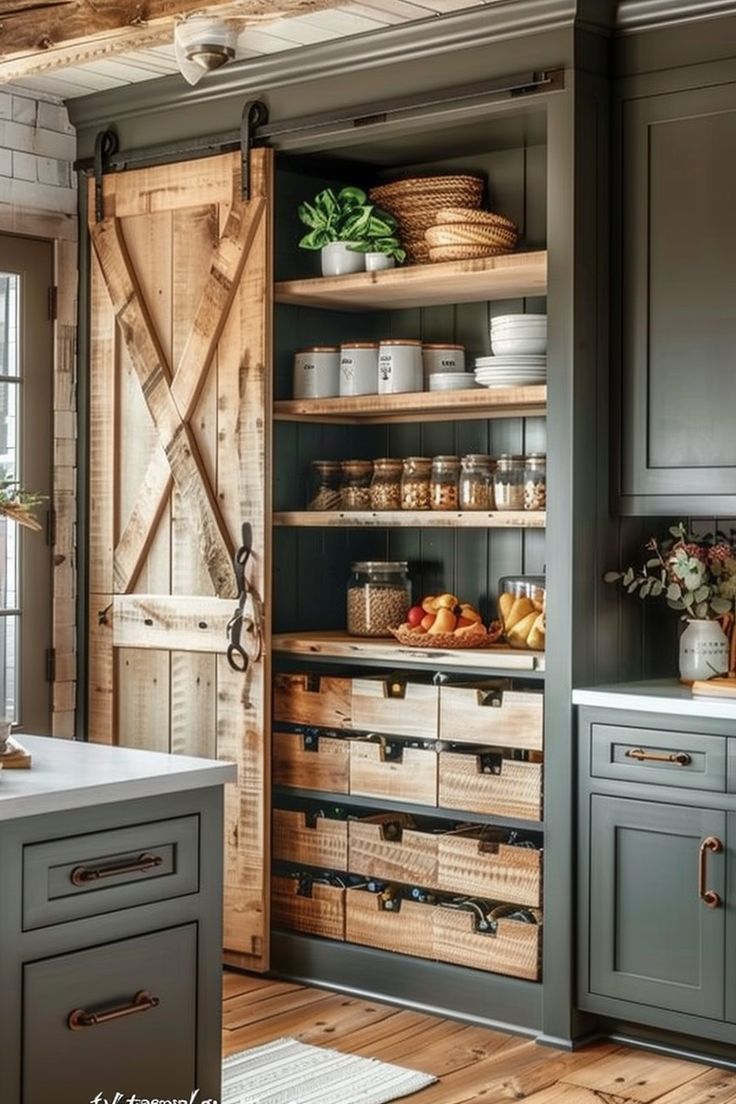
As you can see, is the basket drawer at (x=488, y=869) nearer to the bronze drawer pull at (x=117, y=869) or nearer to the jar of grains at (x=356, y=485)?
the jar of grains at (x=356, y=485)

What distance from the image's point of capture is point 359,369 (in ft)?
15.9

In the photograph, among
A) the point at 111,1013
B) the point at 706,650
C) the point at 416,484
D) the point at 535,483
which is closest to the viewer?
the point at 111,1013

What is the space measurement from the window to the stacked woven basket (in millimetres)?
1179

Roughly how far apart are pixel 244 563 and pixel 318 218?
1.05 m

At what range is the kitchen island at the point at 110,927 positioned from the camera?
2734 mm

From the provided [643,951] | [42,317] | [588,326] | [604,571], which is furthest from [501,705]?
[42,317]

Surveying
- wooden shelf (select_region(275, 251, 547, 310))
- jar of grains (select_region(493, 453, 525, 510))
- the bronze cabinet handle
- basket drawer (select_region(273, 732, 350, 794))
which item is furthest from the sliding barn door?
the bronze cabinet handle

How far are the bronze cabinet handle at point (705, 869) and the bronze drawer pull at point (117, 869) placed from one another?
1.58m

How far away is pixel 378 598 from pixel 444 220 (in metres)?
1.12

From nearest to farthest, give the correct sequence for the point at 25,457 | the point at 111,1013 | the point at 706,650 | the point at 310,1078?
the point at 111,1013
the point at 310,1078
the point at 706,650
the point at 25,457

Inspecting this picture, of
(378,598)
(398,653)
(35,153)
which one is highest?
(35,153)

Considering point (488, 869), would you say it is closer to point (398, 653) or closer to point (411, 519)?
point (398, 653)

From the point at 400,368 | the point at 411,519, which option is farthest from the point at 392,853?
the point at 400,368

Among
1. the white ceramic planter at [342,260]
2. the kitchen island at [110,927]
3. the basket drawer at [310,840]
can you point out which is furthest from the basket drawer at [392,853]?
the white ceramic planter at [342,260]
